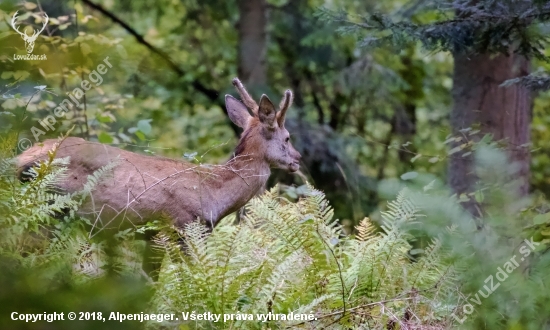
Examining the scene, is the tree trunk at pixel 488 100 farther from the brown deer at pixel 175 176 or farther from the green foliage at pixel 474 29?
the brown deer at pixel 175 176

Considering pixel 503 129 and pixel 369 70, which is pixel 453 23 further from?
pixel 369 70

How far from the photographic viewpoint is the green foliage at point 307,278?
10.9 ft

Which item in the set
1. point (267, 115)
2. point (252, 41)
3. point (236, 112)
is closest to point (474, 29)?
point (267, 115)

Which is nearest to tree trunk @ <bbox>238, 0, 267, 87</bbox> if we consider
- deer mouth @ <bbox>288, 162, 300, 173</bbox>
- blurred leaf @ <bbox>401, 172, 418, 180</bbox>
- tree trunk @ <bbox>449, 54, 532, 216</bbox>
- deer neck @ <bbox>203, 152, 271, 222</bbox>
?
tree trunk @ <bbox>449, 54, 532, 216</bbox>

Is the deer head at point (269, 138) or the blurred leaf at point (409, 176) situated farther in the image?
the deer head at point (269, 138)

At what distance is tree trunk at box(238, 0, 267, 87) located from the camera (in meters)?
11.0

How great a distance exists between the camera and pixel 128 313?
134 cm

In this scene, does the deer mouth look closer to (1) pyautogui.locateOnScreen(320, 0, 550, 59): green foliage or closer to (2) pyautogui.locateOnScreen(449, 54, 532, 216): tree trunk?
(1) pyautogui.locateOnScreen(320, 0, 550, 59): green foliage

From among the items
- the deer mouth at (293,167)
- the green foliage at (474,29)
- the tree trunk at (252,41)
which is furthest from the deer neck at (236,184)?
the tree trunk at (252,41)

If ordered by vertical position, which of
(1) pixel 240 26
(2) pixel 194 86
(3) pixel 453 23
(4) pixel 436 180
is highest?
(3) pixel 453 23

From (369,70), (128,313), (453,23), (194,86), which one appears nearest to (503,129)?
(453,23)

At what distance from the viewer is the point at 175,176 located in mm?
5023

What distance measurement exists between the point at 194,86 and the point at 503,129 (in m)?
5.92

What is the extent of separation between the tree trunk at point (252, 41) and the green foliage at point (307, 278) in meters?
6.90
